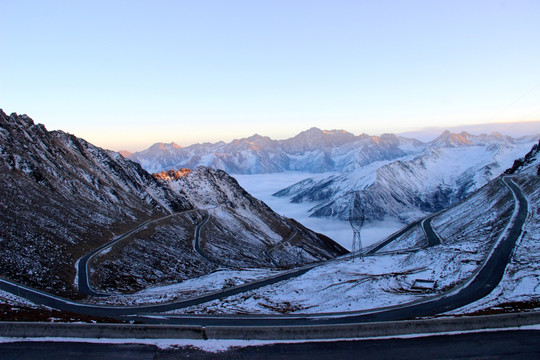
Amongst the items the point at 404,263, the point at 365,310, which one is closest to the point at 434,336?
the point at 365,310

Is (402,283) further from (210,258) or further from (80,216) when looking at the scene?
→ (80,216)

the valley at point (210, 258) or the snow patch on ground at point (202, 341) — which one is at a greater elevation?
the snow patch on ground at point (202, 341)

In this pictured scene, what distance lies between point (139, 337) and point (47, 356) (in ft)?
11.8

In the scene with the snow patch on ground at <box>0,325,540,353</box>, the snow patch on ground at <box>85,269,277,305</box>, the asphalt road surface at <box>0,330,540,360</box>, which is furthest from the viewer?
the snow patch on ground at <box>85,269,277,305</box>

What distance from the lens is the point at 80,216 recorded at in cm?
8719

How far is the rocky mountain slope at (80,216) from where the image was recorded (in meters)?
59.2

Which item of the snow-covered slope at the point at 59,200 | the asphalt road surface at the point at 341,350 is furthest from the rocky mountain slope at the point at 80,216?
the asphalt road surface at the point at 341,350

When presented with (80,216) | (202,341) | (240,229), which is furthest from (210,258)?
(202,341)

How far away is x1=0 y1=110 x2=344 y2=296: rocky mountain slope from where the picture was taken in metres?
59.2

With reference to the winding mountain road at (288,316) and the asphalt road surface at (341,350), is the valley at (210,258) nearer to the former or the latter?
the winding mountain road at (288,316)

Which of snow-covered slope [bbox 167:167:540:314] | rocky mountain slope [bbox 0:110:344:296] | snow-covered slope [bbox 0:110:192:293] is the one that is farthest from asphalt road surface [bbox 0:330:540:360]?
rocky mountain slope [bbox 0:110:344:296]

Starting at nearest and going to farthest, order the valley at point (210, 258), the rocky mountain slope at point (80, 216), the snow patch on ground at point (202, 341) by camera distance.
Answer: the snow patch on ground at point (202, 341) < the valley at point (210, 258) < the rocky mountain slope at point (80, 216)

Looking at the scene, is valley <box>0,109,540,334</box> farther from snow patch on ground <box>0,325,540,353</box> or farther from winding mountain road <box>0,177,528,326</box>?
snow patch on ground <box>0,325,540,353</box>

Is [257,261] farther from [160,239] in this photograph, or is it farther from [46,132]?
[46,132]
